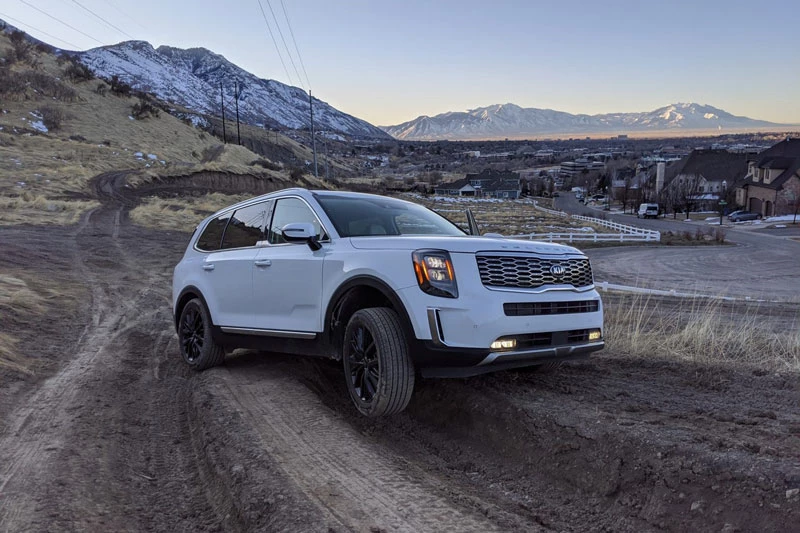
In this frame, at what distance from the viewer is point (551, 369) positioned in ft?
18.8

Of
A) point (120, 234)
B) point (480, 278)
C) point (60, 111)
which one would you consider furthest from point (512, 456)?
point (60, 111)

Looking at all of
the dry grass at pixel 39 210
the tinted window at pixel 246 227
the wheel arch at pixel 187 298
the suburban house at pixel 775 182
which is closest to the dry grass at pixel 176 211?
the dry grass at pixel 39 210

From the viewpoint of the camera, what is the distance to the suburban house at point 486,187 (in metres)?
153

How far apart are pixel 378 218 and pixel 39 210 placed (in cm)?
2601

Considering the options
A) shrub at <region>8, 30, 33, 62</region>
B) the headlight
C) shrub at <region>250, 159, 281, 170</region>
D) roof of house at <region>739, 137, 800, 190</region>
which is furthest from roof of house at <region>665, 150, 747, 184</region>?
the headlight

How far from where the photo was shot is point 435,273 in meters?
4.27

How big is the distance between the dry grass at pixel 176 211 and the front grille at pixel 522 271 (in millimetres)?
22984

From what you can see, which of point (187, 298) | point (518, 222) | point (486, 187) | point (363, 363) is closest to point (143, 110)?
point (518, 222)

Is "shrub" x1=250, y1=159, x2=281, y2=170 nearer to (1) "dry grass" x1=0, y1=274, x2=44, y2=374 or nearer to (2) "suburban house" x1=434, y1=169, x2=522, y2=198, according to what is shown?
(1) "dry grass" x1=0, y1=274, x2=44, y2=374

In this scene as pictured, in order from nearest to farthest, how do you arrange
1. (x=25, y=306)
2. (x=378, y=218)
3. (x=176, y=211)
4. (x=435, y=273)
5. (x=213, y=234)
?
(x=435, y=273) → (x=378, y=218) → (x=213, y=234) → (x=25, y=306) → (x=176, y=211)

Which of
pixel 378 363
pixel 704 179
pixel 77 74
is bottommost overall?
pixel 378 363

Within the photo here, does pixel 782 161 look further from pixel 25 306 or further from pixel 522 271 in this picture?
pixel 25 306

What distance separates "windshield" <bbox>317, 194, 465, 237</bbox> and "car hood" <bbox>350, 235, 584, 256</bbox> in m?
0.50

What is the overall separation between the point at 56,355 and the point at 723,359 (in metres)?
7.43
